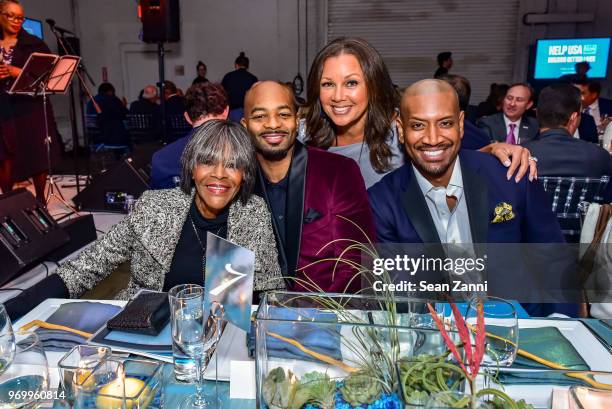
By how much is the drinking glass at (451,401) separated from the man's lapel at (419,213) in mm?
1221

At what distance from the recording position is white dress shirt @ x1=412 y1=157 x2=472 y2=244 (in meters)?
1.97

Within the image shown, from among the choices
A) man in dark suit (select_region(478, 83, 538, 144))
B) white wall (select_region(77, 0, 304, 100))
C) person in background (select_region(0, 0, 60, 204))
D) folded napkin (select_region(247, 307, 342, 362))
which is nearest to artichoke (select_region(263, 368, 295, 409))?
folded napkin (select_region(247, 307, 342, 362))

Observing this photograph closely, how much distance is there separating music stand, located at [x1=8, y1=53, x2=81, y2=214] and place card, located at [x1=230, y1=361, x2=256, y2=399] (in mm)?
3139

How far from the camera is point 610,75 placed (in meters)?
8.57

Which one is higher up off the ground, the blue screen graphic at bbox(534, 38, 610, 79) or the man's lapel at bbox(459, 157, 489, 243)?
the blue screen graphic at bbox(534, 38, 610, 79)

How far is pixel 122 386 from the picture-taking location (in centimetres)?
84

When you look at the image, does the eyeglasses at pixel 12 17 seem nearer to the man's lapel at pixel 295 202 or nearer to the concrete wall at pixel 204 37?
the man's lapel at pixel 295 202

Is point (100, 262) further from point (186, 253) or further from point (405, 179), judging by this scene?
point (405, 179)

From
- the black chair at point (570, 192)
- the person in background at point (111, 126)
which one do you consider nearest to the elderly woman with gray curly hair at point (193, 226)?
the black chair at point (570, 192)

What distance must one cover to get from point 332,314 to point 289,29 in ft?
30.2

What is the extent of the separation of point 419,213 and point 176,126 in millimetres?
5572

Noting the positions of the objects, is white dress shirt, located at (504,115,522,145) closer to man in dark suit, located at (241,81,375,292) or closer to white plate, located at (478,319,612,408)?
man in dark suit, located at (241,81,375,292)

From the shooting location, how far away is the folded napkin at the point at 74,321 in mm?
1246

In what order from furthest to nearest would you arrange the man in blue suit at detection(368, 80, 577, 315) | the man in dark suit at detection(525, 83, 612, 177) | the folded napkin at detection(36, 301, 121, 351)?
the man in dark suit at detection(525, 83, 612, 177), the man in blue suit at detection(368, 80, 577, 315), the folded napkin at detection(36, 301, 121, 351)
